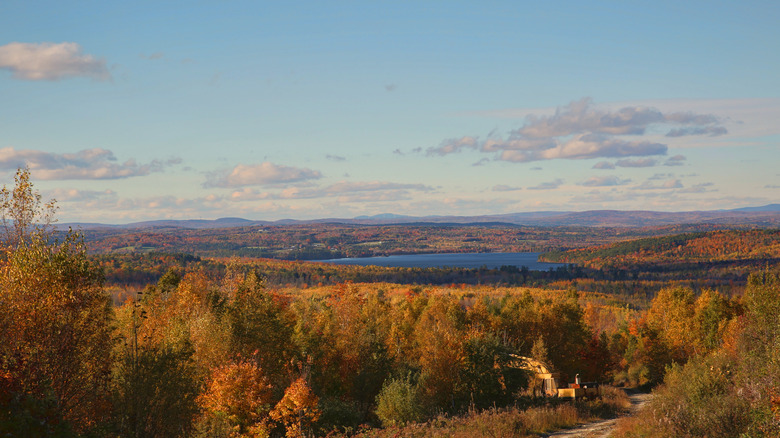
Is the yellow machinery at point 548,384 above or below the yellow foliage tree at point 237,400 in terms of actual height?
below

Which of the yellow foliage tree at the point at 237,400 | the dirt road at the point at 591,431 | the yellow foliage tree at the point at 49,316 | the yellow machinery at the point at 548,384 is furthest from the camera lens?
the yellow machinery at the point at 548,384

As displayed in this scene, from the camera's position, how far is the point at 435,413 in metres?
39.6

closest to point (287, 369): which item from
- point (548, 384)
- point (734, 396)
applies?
point (548, 384)

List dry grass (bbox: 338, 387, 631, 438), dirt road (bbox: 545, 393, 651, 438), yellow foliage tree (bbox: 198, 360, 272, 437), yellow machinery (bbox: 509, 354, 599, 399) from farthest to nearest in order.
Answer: yellow machinery (bbox: 509, 354, 599, 399) → dirt road (bbox: 545, 393, 651, 438) → dry grass (bbox: 338, 387, 631, 438) → yellow foliage tree (bbox: 198, 360, 272, 437)

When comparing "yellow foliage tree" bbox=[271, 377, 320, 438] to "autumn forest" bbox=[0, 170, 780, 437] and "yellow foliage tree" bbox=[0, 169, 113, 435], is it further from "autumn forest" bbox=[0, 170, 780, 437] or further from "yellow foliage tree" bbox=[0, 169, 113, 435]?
"yellow foliage tree" bbox=[0, 169, 113, 435]

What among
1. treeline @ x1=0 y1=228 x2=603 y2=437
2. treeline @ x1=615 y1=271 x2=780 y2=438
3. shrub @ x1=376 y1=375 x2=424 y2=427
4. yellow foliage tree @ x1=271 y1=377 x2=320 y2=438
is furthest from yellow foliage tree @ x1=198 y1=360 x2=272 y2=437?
treeline @ x1=615 y1=271 x2=780 y2=438

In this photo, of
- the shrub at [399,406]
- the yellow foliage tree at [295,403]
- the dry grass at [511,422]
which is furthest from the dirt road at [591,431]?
the yellow foliage tree at [295,403]

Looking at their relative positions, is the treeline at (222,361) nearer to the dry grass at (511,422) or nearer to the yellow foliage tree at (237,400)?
the yellow foliage tree at (237,400)

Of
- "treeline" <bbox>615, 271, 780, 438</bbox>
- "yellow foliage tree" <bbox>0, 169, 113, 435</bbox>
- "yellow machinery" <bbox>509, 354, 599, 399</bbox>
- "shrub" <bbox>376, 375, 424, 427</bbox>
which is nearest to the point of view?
"yellow foliage tree" <bbox>0, 169, 113, 435</bbox>

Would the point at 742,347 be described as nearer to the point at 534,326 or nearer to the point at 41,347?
the point at 534,326

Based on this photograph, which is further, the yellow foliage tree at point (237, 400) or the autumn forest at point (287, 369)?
the yellow foliage tree at point (237, 400)

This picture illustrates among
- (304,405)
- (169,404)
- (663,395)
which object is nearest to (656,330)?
(663,395)

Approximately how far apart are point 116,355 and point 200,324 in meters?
10.8

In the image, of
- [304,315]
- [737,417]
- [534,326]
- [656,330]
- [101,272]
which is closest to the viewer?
[101,272]
